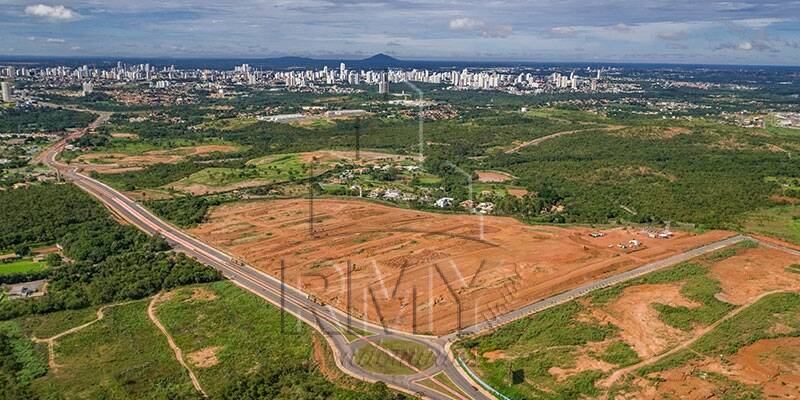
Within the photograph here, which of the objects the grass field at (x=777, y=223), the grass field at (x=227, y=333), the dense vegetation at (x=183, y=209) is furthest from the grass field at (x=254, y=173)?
the grass field at (x=777, y=223)

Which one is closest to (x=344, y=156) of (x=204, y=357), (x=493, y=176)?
(x=493, y=176)

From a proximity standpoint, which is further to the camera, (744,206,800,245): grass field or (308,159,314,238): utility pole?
(308,159,314,238): utility pole

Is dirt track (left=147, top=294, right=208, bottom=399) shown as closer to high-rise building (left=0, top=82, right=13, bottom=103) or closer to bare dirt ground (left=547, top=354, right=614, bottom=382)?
bare dirt ground (left=547, top=354, right=614, bottom=382)

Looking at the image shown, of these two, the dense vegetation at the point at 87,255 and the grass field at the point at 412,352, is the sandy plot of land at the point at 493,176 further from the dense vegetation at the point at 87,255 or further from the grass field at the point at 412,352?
the grass field at the point at 412,352

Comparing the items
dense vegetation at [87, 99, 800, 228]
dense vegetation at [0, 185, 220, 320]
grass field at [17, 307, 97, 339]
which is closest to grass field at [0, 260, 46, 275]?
dense vegetation at [0, 185, 220, 320]

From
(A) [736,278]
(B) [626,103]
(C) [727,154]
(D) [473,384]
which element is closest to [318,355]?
(D) [473,384]
